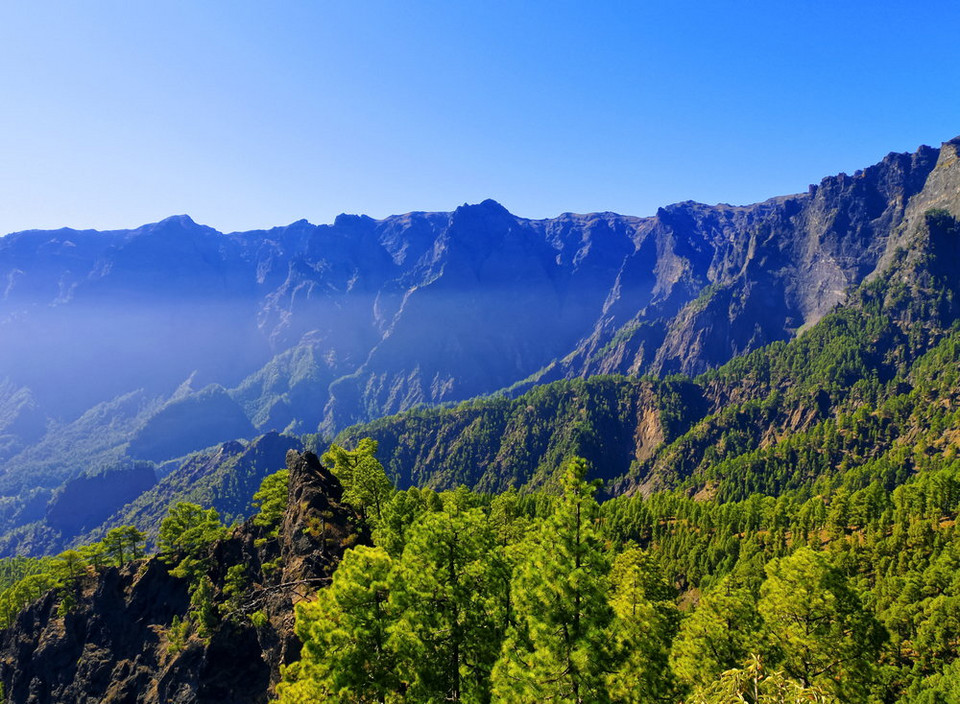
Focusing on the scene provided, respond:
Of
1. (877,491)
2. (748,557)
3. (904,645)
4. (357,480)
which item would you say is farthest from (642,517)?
(357,480)

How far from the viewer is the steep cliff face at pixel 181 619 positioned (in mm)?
57594

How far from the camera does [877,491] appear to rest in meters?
130

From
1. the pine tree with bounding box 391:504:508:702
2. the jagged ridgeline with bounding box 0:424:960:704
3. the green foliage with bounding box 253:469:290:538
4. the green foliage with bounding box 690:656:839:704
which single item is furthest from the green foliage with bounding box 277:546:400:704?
the green foliage with bounding box 253:469:290:538

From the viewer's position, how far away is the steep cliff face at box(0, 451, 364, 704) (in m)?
57.6

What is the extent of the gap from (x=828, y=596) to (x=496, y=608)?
2476cm

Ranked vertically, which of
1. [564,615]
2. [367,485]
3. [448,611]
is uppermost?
[564,615]

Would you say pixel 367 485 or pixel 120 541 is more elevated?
pixel 367 485

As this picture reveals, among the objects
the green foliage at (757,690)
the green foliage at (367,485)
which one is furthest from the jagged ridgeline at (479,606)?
the green foliage at (367,485)

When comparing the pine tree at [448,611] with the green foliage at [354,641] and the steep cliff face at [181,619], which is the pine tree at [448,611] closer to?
the green foliage at [354,641]

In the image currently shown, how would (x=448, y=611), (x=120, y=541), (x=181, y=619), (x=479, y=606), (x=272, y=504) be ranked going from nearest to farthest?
(x=448, y=611) < (x=479, y=606) < (x=181, y=619) < (x=272, y=504) < (x=120, y=541)

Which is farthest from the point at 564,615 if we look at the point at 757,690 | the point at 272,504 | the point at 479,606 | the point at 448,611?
the point at 272,504

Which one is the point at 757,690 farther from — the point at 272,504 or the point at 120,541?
the point at 120,541

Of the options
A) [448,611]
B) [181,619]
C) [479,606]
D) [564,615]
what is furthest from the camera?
[181,619]

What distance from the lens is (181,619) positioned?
74438mm
